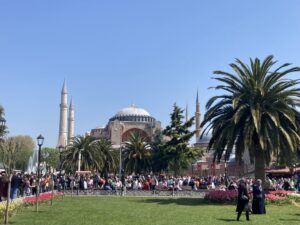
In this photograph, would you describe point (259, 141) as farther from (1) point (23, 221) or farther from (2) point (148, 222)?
(1) point (23, 221)

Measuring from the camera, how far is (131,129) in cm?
8862

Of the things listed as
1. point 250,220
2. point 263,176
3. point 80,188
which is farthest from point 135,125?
point 250,220

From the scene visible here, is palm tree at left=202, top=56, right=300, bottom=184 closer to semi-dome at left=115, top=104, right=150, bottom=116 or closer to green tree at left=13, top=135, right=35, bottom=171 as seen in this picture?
green tree at left=13, top=135, right=35, bottom=171

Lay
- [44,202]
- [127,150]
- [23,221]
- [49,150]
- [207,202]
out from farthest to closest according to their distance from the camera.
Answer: [49,150] → [127,150] → [207,202] → [44,202] → [23,221]

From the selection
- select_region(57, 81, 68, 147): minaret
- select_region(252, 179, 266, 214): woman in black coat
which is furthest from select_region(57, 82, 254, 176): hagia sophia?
select_region(252, 179, 266, 214): woman in black coat

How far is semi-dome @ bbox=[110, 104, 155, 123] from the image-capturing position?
92.1 meters

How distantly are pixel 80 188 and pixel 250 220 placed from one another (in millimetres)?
19105

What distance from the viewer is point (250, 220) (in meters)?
14.8

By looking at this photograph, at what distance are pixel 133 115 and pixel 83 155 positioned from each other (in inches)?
1639

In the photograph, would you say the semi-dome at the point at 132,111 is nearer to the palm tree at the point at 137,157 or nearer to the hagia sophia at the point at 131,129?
the hagia sophia at the point at 131,129

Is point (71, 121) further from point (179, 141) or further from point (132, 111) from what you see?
point (179, 141)

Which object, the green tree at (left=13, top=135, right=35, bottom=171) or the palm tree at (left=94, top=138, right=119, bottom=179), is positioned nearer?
the palm tree at (left=94, top=138, right=119, bottom=179)

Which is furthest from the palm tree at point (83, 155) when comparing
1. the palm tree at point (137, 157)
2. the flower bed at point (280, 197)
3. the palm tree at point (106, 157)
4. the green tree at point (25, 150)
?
the flower bed at point (280, 197)

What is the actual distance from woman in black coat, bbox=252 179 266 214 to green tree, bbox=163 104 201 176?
1314 inches
